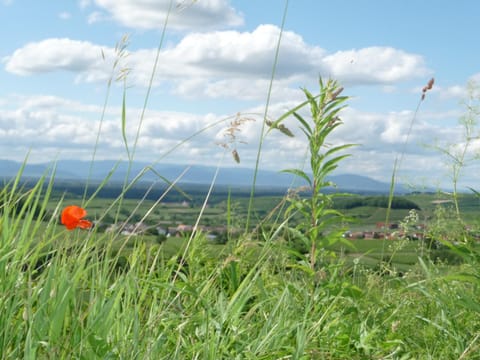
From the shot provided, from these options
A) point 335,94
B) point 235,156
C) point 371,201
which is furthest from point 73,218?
point 371,201

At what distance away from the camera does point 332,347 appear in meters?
2.59

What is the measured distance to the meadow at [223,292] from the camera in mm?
2166

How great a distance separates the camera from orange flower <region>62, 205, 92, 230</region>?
2631mm

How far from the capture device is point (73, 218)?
2.67 meters

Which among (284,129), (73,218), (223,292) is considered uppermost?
(284,129)

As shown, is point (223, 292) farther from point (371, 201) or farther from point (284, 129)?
point (371, 201)

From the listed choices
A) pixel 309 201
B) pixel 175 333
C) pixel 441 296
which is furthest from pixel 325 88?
pixel 175 333

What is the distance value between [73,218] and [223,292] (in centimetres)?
88

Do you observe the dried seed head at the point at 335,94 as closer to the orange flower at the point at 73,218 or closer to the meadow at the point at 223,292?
the meadow at the point at 223,292

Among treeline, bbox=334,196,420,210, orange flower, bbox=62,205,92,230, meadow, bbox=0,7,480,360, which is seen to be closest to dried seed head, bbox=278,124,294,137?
meadow, bbox=0,7,480,360

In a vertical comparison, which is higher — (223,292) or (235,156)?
(235,156)

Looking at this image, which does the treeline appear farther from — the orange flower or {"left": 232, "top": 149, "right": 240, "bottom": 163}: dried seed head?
the orange flower

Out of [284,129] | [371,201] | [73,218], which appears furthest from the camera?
[371,201]

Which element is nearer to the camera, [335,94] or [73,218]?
[73,218]
